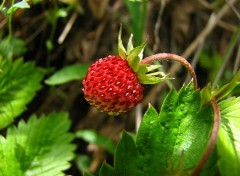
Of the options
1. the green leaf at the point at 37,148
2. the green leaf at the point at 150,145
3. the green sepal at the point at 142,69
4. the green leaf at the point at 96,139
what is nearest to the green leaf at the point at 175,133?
the green leaf at the point at 150,145

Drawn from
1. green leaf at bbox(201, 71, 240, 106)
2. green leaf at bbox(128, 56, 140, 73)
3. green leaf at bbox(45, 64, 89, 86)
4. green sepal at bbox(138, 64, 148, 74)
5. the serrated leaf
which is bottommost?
green leaf at bbox(45, 64, 89, 86)

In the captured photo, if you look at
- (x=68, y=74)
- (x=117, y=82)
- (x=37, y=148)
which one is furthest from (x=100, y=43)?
(x=117, y=82)

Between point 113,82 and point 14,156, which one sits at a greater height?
point 113,82

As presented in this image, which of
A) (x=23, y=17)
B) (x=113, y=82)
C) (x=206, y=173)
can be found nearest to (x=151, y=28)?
(x=23, y=17)

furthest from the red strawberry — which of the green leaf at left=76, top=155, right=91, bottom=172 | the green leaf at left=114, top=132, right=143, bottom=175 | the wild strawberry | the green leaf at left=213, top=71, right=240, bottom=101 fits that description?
the green leaf at left=76, top=155, right=91, bottom=172

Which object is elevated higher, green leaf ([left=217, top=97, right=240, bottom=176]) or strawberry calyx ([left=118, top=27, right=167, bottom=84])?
strawberry calyx ([left=118, top=27, right=167, bottom=84])

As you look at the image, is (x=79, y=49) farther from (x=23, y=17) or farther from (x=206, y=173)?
(x=206, y=173)

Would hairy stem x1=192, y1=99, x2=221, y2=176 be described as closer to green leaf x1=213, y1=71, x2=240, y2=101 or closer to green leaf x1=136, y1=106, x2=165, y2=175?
green leaf x1=213, y1=71, x2=240, y2=101

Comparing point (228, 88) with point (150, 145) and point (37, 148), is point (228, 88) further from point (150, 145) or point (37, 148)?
point (37, 148)
